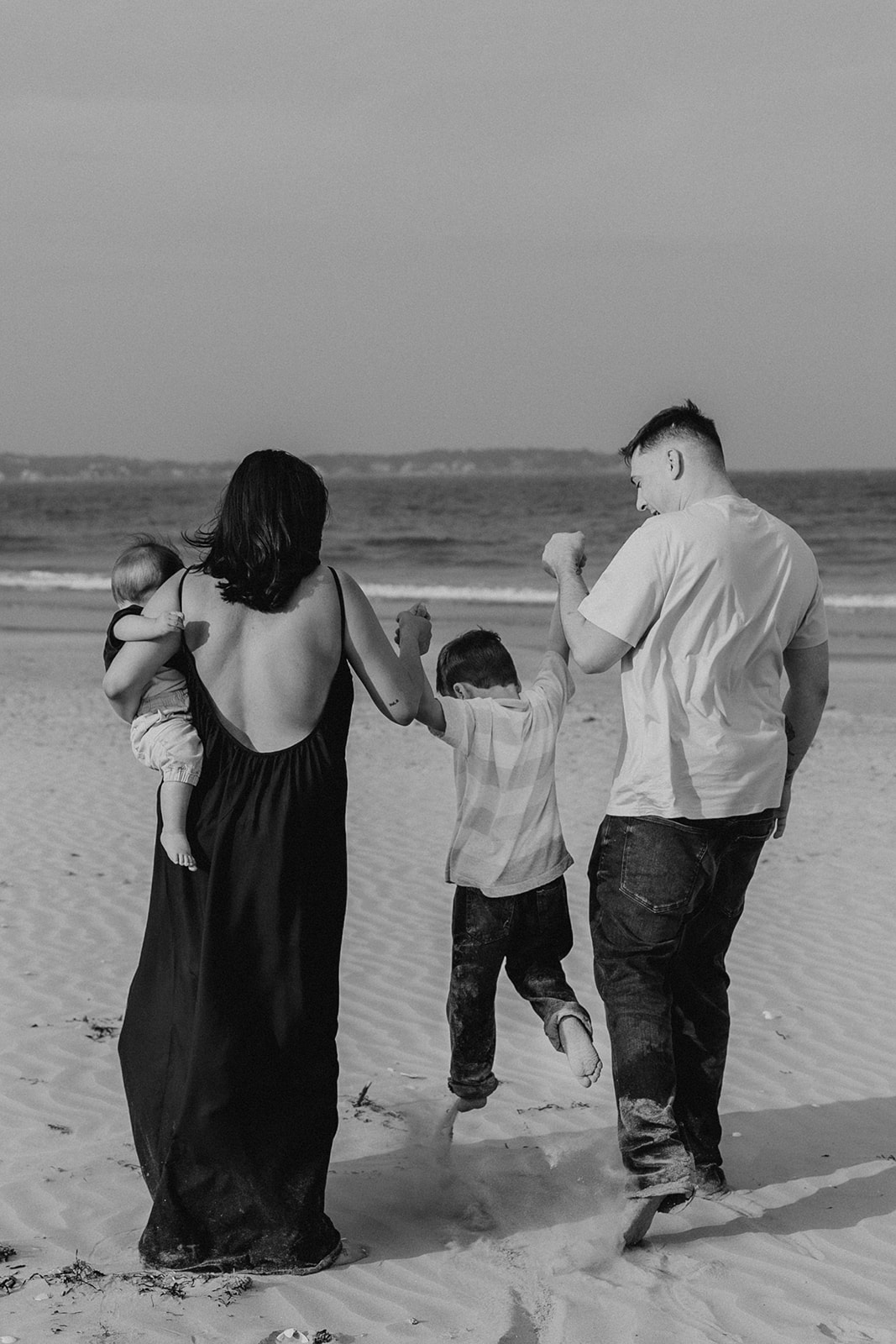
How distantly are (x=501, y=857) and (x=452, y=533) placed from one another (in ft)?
128

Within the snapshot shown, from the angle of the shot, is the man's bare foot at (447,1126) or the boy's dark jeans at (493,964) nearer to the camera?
the boy's dark jeans at (493,964)

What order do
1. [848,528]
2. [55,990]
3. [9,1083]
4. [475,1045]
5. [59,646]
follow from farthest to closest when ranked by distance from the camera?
1. [848,528]
2. [59,646]
3. [55,990]
4. [9,1083]
5. [475,1045]

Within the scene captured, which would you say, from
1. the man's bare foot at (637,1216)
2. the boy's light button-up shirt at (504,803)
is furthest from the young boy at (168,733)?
the man's bare foot at (637,1216)

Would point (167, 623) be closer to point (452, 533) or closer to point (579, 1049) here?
point (579, 1049)

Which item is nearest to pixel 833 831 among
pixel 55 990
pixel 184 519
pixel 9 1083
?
pixel 55 990

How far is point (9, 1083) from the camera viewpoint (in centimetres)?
450

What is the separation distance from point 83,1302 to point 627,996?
1440 mm

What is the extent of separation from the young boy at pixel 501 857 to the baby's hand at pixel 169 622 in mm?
641

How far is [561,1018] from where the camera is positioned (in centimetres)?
362

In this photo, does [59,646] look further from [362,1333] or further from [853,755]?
[362,1333]

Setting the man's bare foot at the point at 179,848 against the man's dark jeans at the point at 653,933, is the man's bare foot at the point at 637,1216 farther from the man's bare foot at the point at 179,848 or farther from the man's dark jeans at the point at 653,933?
the man's bare foot at the point at 179,848

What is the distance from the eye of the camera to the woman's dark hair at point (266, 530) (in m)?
3.10

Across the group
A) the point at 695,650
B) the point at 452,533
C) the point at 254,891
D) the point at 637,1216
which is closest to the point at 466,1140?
the point at 637,1216

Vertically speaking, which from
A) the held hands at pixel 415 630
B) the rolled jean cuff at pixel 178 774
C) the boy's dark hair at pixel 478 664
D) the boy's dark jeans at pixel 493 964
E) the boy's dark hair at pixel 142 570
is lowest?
the boy's dark jeans at pixel 493 964
